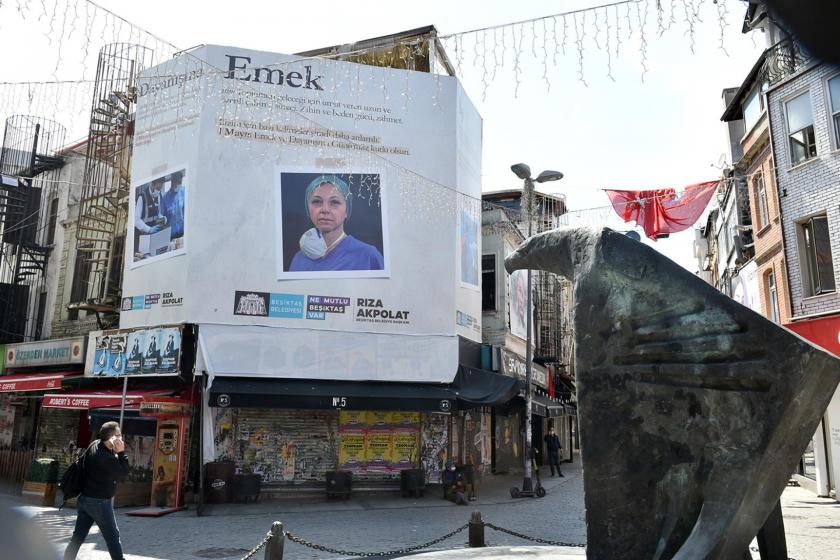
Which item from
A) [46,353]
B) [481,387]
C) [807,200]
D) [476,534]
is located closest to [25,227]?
[46,353]

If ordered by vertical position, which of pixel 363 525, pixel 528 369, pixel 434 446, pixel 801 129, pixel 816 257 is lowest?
pixel 363 525

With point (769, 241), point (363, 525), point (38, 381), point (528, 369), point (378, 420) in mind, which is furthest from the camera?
point (769, 241)

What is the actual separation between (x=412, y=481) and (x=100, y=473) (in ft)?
32.9

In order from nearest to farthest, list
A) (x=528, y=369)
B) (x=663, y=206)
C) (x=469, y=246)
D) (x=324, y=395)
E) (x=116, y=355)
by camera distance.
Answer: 1. (x=663, y=206)
2. (x=324, y=395)
3. (x=116, y=355)
4. (x=528, y=369)
5. (x=469, y=246)

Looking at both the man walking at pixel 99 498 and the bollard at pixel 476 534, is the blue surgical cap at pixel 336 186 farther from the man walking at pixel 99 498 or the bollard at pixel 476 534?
the man walking at pixel 99 498

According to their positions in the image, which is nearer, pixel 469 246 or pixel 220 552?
pixel 220 552

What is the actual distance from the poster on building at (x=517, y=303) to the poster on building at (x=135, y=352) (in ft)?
34.9

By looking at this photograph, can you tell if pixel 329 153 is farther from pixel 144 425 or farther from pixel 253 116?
pixel 144 425

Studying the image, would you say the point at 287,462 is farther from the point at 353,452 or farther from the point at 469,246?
the point at 469,246

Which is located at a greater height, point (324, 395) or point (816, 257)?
point (816, 257)

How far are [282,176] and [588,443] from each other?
12910mm

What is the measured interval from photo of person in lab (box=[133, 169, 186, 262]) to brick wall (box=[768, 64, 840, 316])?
14.9m

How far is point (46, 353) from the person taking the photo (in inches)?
721

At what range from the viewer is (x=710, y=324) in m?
5.09
